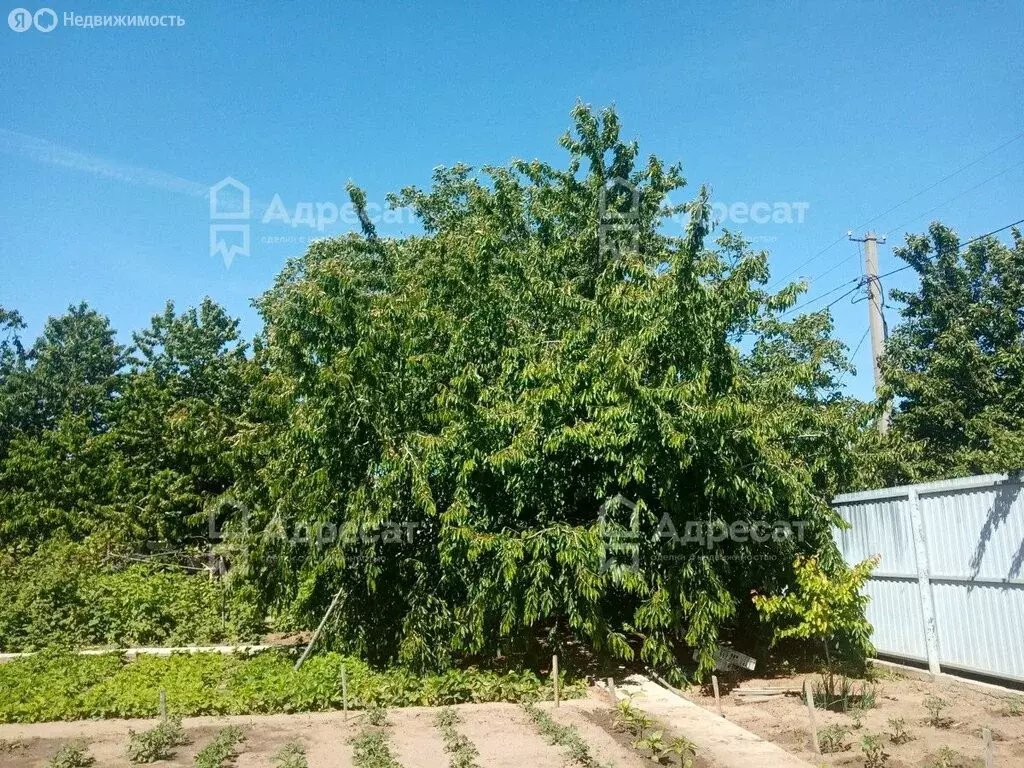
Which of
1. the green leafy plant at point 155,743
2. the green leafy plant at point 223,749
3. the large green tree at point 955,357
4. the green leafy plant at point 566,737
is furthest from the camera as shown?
the large green tree at point 955,357

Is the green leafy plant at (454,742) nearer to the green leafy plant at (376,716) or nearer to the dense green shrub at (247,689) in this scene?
the green leafy plant at (376,716)

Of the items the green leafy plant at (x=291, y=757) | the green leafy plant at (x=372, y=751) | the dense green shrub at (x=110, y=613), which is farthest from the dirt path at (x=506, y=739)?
the dense green shrub at (x=110, y=613)

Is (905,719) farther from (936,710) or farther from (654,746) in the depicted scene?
(654,746)

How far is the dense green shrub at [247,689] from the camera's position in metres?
10.0

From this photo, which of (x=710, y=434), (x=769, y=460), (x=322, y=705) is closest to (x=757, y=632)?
(x=769, y=460)

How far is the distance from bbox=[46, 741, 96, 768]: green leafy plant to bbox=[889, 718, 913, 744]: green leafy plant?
7.63 metres

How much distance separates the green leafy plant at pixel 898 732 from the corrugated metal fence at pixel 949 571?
5.53 ft

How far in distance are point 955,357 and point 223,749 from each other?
15778mm

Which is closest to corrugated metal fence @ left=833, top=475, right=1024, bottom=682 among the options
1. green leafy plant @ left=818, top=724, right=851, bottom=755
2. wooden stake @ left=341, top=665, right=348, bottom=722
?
green leafy plant @ left=818, top=724, right=851, bottom=755

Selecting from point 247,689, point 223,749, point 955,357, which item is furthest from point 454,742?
point 955,357

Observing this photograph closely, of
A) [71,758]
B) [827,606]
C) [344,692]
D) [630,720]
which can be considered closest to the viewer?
[71,758]

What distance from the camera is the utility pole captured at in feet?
55.8

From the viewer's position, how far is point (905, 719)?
28.2 feet

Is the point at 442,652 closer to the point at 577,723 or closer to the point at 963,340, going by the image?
the point at 577,723
